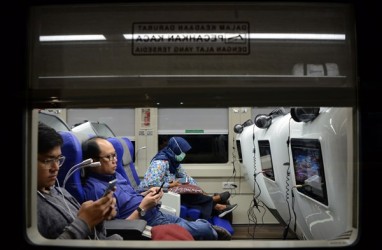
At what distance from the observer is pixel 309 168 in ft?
6.41

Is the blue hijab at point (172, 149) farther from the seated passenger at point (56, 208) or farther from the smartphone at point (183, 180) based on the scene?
the seated passenger at point (56, 208)

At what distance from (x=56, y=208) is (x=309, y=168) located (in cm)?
149

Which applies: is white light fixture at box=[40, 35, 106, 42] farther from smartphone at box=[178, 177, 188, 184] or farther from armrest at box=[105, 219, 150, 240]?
smartphone at box=[178, 177, 188, 184]

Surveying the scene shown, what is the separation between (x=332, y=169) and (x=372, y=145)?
460mm

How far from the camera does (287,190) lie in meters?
2.53

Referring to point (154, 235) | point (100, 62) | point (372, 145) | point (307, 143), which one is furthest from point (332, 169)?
point (100, 62)

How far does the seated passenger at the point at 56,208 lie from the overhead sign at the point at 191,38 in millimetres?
641

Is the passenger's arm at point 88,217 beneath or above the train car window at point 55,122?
beneath

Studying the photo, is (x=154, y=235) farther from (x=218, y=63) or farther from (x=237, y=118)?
(x=237, y=118)

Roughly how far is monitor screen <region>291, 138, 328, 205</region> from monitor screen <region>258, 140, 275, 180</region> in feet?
2.40

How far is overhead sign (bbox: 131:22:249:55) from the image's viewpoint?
123 centimetres

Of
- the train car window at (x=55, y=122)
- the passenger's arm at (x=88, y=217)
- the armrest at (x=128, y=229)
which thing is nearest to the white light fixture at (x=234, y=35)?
the passenger's arm at (x=88, y=217)

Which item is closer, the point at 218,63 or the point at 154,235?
the point at 218,63

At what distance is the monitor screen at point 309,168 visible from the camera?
1.77m
